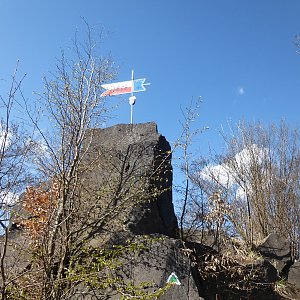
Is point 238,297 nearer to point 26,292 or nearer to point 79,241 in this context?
point 79,241

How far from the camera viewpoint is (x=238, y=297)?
20.3 feet

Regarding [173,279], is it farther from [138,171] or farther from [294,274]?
[294,274]

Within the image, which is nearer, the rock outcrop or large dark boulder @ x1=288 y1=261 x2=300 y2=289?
the rock outcrop

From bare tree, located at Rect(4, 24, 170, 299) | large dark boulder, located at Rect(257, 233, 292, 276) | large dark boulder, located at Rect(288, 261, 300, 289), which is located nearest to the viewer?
bare tree, located at Rect(4, 24, 170, 299)

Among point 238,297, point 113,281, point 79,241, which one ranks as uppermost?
point 79,241

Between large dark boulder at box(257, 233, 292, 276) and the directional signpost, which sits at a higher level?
the directional signpost

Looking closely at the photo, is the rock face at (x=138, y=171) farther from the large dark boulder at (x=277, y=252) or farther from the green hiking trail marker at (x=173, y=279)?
the large dark boulder at (x=277, y=252)

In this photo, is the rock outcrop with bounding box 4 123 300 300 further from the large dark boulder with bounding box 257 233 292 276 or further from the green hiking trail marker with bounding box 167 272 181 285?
the large dark boulder with bounding box 257 233 292 276

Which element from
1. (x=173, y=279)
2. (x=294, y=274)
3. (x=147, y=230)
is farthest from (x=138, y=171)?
(x=294, y=274)

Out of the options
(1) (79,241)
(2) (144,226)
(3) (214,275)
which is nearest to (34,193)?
(1) (79,241)

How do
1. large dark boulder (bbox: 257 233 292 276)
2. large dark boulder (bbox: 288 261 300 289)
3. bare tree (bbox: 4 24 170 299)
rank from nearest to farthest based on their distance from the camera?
bare tree (bbox: 4 24 170 299) → large dark boulder (bbox: 288 261 300 289) → large dark boulder (bbox: 257 233 292 276)

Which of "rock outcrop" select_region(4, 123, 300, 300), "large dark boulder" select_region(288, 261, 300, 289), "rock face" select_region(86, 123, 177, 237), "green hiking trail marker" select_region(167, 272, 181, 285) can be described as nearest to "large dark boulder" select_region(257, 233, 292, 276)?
"large dark boulder" select_region(288, 261, 300, 289)

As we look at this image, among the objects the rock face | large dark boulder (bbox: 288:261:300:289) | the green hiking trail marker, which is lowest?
large dark boulder (bbox: 288:261:300:289)

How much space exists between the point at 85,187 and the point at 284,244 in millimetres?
6679
